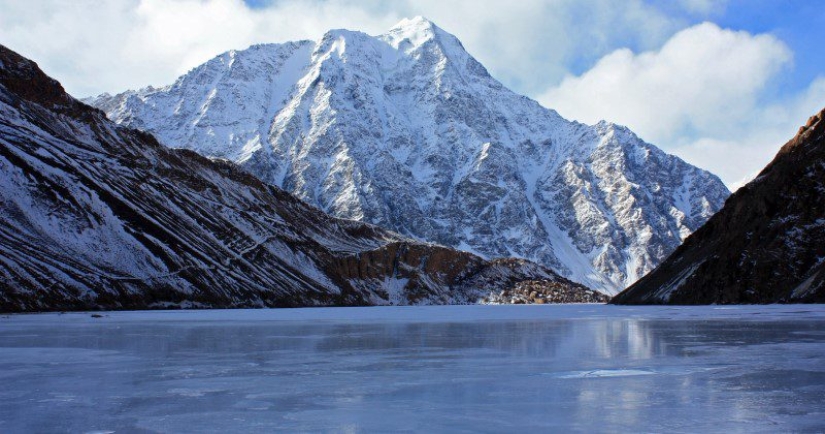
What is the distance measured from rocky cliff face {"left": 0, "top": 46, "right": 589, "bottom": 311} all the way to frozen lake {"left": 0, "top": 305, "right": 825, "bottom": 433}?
5439 centimetres

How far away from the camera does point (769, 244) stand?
75250mm

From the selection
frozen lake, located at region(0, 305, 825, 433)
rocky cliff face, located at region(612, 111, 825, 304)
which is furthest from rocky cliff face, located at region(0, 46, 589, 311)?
rocky cliff face, located at region(612, 111, 825, 304)

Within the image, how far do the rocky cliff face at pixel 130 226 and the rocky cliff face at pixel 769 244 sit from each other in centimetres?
6264

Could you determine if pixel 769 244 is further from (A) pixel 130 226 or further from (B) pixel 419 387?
(A) pixel 130 226

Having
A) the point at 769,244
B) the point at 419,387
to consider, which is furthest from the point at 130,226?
the point at 419,387

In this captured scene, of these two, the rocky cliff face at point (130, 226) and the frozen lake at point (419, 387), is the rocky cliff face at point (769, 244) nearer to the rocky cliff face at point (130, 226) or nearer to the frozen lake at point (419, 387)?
the frozen lake at point (419, 387)

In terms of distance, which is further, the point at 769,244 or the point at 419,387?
the point at 769,244

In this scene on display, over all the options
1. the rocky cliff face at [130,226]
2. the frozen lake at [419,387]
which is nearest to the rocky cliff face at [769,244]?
the frozen lake at [419,387]

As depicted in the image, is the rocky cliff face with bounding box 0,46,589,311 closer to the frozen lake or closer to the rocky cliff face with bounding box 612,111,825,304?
the frozen lake

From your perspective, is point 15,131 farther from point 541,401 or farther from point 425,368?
point 541,401

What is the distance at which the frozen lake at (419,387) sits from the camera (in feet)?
39.9

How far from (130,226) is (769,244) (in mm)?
79217

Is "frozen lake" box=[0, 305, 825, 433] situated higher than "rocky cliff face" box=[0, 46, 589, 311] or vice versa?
"rocky cliff face" box=[0, 46, 589, 311]

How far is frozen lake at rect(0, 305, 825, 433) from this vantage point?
1216 cm
